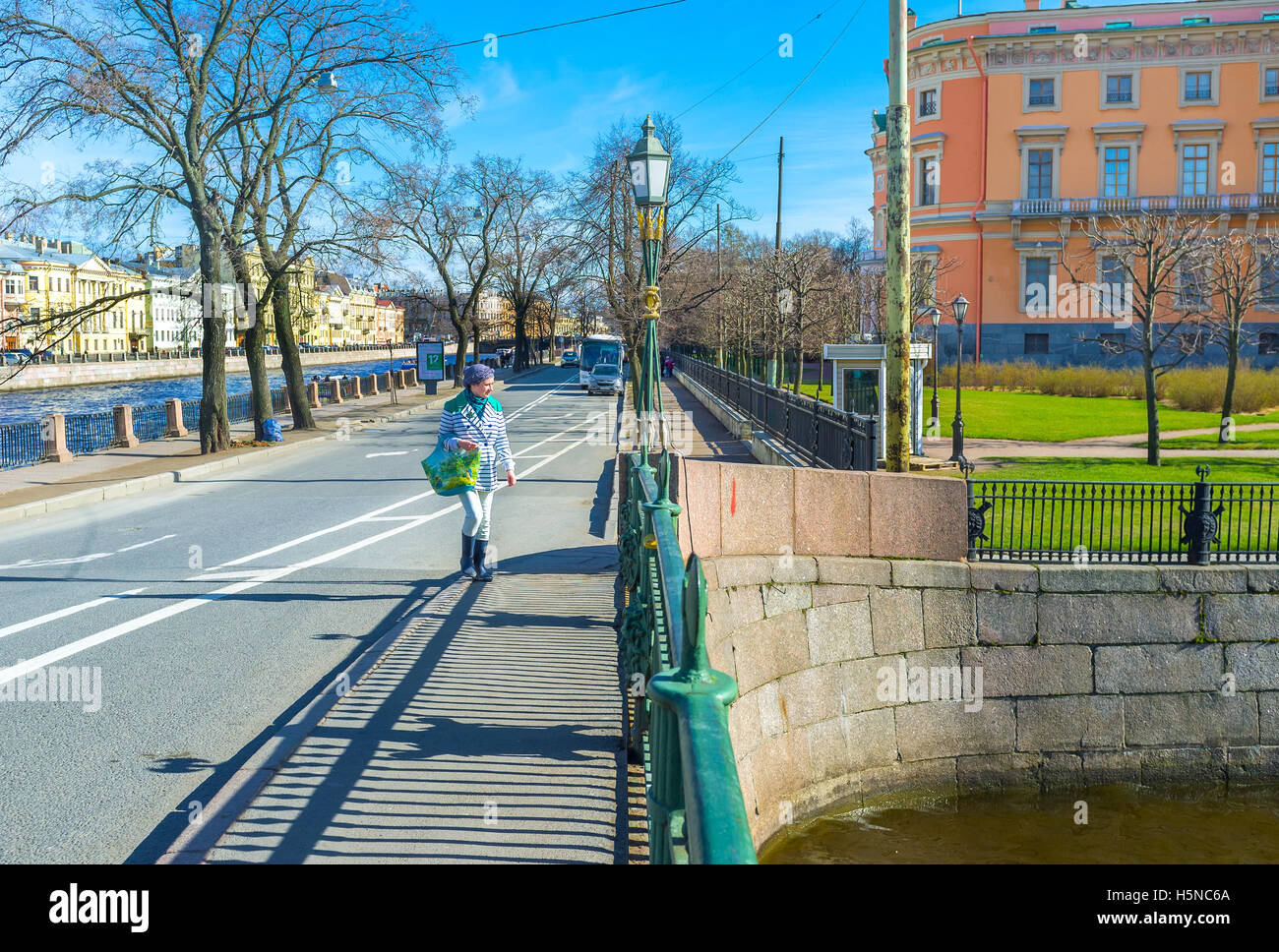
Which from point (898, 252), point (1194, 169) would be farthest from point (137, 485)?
point (1194, 169)

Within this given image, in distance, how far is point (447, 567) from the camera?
38.3 feet

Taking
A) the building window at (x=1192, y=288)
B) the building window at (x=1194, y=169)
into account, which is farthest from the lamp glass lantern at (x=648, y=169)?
the building window at (x=1194, y=169)

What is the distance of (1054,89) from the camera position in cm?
5034

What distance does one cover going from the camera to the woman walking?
32.0 ft

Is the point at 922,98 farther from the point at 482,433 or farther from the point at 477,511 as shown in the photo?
the point at 477,511

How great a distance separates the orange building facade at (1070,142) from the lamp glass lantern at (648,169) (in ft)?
136

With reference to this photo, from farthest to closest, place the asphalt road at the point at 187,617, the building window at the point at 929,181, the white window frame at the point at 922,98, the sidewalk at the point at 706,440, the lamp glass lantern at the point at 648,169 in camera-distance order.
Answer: the building window at the point at 929,181, the white window frame at the point at 922,98, the sidewalk at the point at 706,440, the lamp glass lantern at the point at 648,169, the asphalt road at the point at 187,617

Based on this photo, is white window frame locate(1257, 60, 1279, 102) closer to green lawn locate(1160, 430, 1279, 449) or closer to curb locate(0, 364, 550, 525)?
green lawn locate(1160, 430, 1279, 449)

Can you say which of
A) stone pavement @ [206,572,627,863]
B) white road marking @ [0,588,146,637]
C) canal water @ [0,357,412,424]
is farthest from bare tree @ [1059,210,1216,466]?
canal water @ [0,357,412,424]

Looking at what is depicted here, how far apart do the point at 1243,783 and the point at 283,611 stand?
10.5m

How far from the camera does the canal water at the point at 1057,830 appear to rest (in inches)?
401

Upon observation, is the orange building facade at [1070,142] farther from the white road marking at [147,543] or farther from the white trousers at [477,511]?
the white trousers at [477,511]
